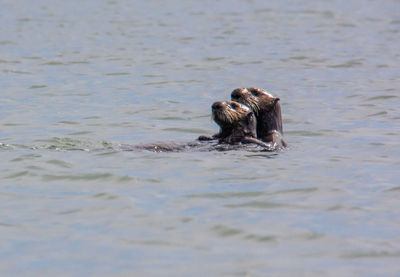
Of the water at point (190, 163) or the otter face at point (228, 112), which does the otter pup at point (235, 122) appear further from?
the water at point (190, 163)

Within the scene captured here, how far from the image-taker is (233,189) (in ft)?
21.0

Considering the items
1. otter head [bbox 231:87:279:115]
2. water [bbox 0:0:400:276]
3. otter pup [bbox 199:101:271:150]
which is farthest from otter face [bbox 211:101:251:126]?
water [bbox 0:0:400:276]

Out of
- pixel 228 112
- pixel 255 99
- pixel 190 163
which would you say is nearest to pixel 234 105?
pixel 228 112

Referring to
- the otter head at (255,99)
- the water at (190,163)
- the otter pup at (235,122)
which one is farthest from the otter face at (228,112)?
the water at (190,163)

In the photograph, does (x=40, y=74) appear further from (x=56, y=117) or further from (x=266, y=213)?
(x=266, y=213)

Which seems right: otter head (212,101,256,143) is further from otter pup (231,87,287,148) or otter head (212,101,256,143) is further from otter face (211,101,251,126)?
otter pup (231,87,287,148)

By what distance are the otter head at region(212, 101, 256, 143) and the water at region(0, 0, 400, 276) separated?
393 millimetres

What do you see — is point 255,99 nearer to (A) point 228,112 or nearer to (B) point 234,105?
(B) point 234,105

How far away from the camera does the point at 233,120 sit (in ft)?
25.9

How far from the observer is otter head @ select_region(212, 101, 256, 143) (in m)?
7.83

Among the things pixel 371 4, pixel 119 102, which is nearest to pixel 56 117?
pixel 119 102

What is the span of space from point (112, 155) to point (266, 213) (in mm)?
2323

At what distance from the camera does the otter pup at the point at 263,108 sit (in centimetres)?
818

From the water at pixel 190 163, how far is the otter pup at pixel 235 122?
1.14 feet
